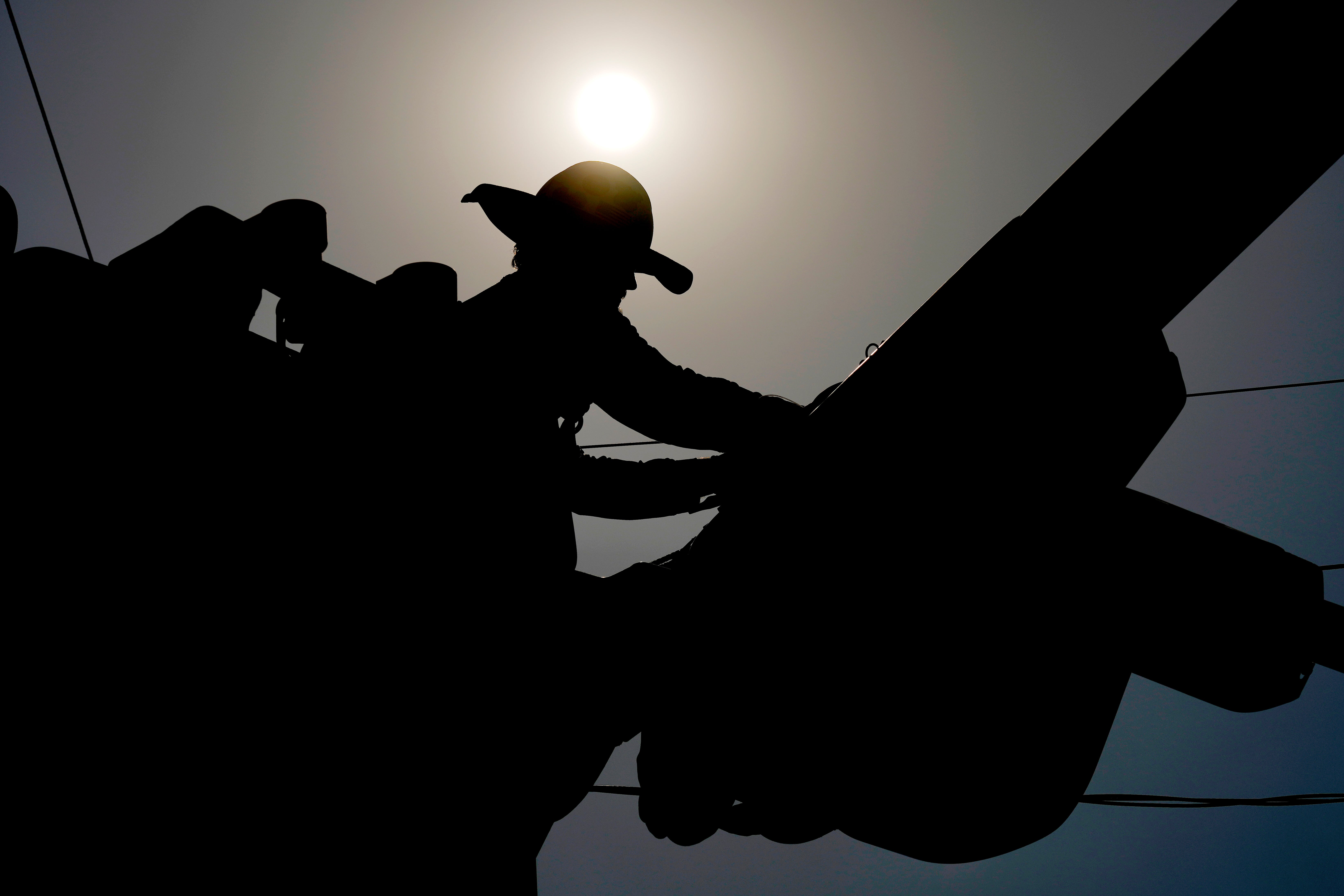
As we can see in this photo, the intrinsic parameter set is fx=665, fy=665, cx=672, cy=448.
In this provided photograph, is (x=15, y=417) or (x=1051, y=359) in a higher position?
(x=15, y=417)

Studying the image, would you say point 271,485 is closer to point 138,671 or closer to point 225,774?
point 138,671

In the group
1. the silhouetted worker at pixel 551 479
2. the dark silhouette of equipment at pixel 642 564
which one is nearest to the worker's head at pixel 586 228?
the silhouetted worker at pixel 551 479

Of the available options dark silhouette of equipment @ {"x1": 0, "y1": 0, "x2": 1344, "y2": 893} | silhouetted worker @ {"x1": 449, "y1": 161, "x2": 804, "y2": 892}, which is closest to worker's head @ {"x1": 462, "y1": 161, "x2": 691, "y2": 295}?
silhouetted worker @ {"x1": 449, "y1": 161, "x2": 804, "y2": 892}

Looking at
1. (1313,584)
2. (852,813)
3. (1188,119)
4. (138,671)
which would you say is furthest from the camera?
(852,813)

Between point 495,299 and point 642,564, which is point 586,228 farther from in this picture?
point 642,564

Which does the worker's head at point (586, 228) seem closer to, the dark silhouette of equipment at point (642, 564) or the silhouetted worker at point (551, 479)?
the silhouetted worker at point (551, 479)

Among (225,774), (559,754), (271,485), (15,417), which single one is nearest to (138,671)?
(225,774)

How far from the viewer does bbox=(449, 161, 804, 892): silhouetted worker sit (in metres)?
2.37

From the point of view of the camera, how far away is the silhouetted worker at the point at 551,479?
2.37m

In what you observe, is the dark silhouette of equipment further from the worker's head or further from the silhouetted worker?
the worker's head

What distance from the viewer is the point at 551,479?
8.91 ft

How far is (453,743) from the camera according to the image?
89.2 inches

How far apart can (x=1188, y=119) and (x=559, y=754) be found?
8.56 feet

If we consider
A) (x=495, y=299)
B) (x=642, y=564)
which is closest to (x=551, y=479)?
(x=642, y=564)
